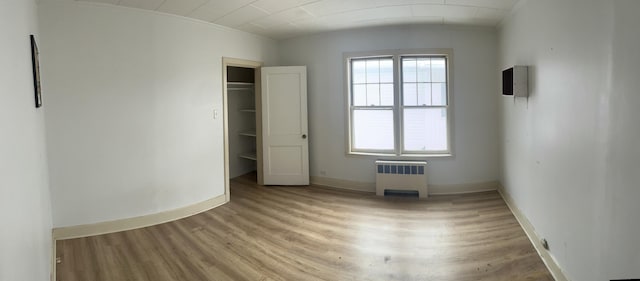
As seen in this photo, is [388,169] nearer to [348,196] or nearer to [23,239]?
[348,196]

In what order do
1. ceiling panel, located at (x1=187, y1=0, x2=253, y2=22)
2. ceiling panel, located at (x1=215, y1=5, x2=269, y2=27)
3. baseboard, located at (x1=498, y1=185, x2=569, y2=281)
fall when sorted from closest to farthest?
baseboard, located at (x1=498, y1=185, x2=569, y2=281)
ceiling panel, located at (x1=187, y1=0, x2=253, y2=22)
ceiling panel, located at (x1=215, y1=5, x2=269, y2=27)

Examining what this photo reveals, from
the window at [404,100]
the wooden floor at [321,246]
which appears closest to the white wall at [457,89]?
the window at [404,100]

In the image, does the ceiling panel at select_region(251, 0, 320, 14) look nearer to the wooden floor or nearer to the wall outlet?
the wooden floor

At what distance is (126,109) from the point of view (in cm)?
372

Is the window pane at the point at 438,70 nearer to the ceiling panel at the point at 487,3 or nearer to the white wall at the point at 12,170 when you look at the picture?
the ceiling panel at the point at 487,3

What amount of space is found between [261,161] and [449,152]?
116 inches

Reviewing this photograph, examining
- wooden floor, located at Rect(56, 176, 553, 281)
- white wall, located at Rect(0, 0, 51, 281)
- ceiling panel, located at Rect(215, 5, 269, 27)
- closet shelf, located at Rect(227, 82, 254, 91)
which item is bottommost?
wooden floor, located at Rect(56, 176, 553, 281)

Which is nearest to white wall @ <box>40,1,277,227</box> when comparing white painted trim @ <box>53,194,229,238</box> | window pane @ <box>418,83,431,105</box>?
white painted trim @ <box>53,194,229,238</box>

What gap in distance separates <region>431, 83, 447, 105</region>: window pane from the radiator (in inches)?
36.3

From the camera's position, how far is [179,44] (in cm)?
412

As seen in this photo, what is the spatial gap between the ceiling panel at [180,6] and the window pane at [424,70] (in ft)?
10.1

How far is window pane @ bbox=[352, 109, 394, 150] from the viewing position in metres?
5.16

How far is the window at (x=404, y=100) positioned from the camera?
4980 mm

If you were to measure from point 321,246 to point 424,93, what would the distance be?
114 inches
